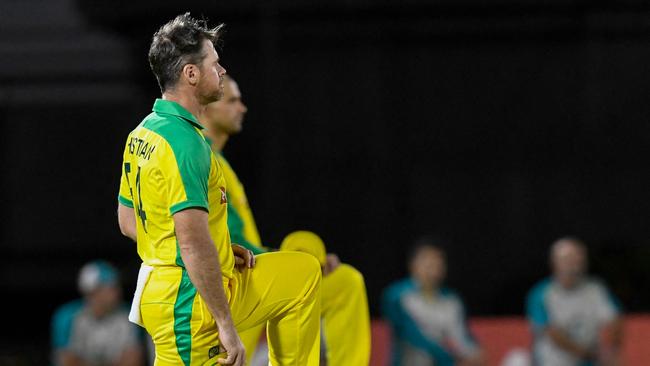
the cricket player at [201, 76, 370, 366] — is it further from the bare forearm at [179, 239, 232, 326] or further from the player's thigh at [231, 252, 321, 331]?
the bare forearm at [179, 239, 232, 326]

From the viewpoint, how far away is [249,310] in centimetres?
351

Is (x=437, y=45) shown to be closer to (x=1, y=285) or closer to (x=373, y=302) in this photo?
(x=373, y=302)

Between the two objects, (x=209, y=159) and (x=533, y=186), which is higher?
(x=209, y=159)

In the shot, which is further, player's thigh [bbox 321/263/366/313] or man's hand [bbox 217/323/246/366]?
player's thigh [bbox 321/263/366/313]

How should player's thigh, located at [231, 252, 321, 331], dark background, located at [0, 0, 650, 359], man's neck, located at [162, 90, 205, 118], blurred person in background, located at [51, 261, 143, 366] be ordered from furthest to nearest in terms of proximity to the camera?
dark background, located at [0, 0, 650, 359] < blurred person in background, located at [51, 261, 143, 366] < player's thigh, located at [231, 252, 321, 331] < man's neck, located at [162, 90, 205, 118]

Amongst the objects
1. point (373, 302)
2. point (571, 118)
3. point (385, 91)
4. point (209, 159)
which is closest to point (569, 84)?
point (571, 118)

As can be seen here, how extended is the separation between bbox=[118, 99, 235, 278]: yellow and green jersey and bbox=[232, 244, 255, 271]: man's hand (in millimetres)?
83

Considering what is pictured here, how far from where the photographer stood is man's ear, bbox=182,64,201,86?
3367mm

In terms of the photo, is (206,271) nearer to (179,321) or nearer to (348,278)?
(179,321)

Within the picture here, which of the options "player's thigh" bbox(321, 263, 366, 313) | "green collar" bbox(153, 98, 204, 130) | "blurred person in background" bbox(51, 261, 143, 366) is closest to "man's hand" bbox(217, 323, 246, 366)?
"green collar" bbox(153, 98, 204, 130)

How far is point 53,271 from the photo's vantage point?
10.6 m

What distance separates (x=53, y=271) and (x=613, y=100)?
534cm

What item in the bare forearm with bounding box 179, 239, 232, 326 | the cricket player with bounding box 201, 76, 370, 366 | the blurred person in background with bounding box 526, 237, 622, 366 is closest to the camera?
the bare forearm with bounding box 179, 239, 232, 326

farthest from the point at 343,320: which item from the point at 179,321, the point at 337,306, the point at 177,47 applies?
the point at 177,47
